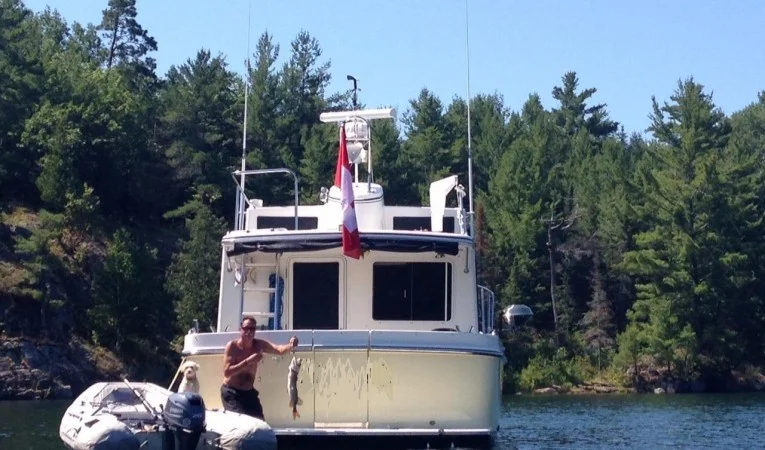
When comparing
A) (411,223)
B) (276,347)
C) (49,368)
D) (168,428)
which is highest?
(411,223)

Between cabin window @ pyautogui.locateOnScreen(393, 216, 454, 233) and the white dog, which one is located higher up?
cabin window @ pyautogui.locateOnScreen(393, 216, 454, 233)

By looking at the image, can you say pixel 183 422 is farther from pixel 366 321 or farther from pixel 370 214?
pixel 370 214

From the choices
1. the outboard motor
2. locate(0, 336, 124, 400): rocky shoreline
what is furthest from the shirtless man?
locate(0, 336, 124, 400): rocky shoreline

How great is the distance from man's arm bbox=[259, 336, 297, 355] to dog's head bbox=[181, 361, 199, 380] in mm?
1164

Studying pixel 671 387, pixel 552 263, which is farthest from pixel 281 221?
pixel 552 263

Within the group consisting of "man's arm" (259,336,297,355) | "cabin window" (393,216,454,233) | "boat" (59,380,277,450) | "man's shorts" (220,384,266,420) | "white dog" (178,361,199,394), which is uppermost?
"cabin window" (393,216,454,233)

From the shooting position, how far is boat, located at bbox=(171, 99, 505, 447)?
562 inches

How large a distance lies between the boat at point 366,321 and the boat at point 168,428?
172 cm

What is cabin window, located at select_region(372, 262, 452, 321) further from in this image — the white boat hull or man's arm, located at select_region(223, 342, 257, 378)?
man's arm, located at select_region(223, 342, 257, 378)

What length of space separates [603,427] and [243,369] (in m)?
11.8

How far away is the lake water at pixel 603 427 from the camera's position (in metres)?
18.8

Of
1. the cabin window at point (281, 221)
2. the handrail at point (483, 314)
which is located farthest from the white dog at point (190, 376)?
the handrail at point (483, 314)

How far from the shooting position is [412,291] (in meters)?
16.6

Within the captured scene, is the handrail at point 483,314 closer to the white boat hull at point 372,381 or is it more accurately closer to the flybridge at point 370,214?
the flybridge at point 370,214
